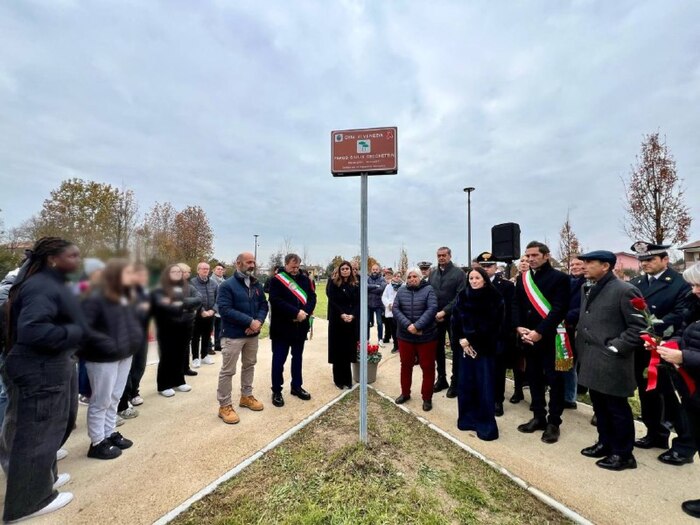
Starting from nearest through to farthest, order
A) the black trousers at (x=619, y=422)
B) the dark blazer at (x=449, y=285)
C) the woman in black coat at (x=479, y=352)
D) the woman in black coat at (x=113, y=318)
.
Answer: the woman in black coat at (x=113, y=318), the black trousers at (x=619, y=422), the woman in black coat at (x=479, y=352), the dark blazer at (x=449, y=285)

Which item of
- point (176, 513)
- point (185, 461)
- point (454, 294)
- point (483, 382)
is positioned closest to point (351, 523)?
point (176, 513)

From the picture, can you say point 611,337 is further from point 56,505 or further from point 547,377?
point 56,505

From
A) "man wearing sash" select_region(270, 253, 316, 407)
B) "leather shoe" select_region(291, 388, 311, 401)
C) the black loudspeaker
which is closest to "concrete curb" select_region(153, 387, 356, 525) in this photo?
"leather shoe" select_region(291, 388, 311, 401)

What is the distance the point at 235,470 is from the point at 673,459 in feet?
13.9

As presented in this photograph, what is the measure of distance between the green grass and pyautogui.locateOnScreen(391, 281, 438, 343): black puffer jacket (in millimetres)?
1303

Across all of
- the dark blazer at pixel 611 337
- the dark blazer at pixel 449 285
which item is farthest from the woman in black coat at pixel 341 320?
the dark blazer at pixel 611 337

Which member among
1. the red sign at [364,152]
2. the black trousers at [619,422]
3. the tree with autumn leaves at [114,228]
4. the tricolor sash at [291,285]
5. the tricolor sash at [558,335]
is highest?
the red sign at [364,152]

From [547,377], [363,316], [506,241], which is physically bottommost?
[547,377]

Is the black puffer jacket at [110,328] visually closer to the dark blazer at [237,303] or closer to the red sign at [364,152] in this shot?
the dark blazer at [237,303]

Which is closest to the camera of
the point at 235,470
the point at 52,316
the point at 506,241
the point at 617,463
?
the point at 52,316

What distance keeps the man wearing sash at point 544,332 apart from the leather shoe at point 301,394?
9.40ft

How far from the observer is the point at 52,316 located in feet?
3.22

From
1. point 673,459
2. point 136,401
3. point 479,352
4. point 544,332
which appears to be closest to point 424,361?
point 479,352

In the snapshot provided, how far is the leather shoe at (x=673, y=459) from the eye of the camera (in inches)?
124
